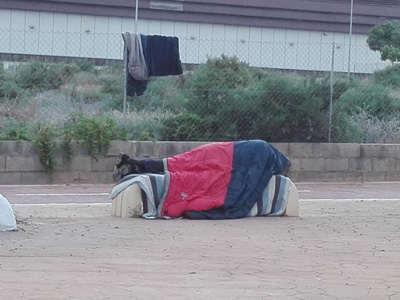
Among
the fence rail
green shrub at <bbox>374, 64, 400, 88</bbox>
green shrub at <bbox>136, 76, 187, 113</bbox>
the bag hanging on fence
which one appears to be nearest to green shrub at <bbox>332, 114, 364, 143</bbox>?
the fence rail

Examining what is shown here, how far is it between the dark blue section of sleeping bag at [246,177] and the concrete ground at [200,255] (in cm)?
19

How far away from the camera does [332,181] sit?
16.3m

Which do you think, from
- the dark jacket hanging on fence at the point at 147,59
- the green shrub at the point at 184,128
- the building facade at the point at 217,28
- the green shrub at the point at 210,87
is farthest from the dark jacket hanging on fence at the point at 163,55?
the building facade at the point at 217,28

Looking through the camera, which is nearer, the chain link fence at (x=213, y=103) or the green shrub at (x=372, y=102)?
the chain link fence at (x=213, y=103)

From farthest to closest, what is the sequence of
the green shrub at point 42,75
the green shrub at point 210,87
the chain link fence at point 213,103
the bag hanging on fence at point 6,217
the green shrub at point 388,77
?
the green shrub at point 388,77 → the green shrub at point 42,75 → the green shrub at point 210,87 → the chain link fence at point 213,103 → the bag hanging on fence at point 6,217

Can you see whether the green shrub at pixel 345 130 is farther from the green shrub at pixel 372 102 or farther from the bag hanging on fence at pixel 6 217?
the bag hanging on fence at pixel 6 217

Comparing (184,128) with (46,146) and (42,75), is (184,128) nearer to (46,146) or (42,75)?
(46,146)

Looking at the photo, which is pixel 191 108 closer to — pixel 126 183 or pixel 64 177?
pixel 64 177

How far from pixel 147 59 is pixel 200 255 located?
831 cm

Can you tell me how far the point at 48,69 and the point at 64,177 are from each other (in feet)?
10.4

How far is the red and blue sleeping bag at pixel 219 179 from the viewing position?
1085cm

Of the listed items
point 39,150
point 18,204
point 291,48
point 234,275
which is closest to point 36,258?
point 234,275

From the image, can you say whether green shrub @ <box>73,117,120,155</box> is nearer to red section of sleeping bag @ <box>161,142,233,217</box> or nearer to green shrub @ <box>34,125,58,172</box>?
green shrub @ <box>34,125,58,172</box>

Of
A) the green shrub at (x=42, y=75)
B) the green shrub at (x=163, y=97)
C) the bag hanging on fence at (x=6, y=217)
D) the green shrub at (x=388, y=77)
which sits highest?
the green shrub at (x=388, y=77)
